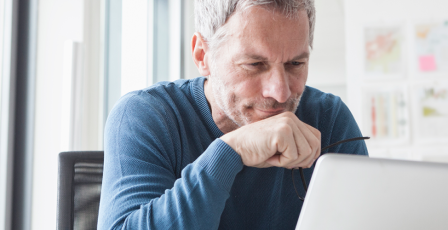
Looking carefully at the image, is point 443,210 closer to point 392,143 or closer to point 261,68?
point 261,68

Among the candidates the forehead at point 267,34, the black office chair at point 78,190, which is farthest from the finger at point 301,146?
the black office chair at point 78,190

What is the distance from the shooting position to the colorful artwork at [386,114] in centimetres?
300

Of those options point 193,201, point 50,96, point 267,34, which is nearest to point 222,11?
point 267,34

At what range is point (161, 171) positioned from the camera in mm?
827

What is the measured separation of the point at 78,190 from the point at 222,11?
0.57 m

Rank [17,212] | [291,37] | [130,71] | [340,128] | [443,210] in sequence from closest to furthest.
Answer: [443,210] → [291,37] → [340,128] → [17,212] → [130,71]

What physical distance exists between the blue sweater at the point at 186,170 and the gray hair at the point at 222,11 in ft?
0.53

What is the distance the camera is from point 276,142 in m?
0.75

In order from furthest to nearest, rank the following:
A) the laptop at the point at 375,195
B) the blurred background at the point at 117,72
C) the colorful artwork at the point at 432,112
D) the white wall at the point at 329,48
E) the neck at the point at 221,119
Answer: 1. the white wall at the point at 329,48
2. the colorful artwork at the point at 432,112
3. the blurred background at the point at 117,72
4. the neck at the point at 221,119
5. the laptop at the point at 375,195

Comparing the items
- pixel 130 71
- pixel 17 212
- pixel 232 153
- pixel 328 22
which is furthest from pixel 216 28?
pixel 328 22

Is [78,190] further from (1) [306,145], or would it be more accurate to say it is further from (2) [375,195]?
(2) [375,195]

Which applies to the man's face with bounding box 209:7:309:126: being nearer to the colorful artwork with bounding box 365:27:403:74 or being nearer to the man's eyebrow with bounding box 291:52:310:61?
the man's eyebrow with bounding box 291:52:310:61

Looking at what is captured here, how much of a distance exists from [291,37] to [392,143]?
7.85 feet

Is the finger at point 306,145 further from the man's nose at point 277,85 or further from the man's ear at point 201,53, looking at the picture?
the man's ear at point 201,53
